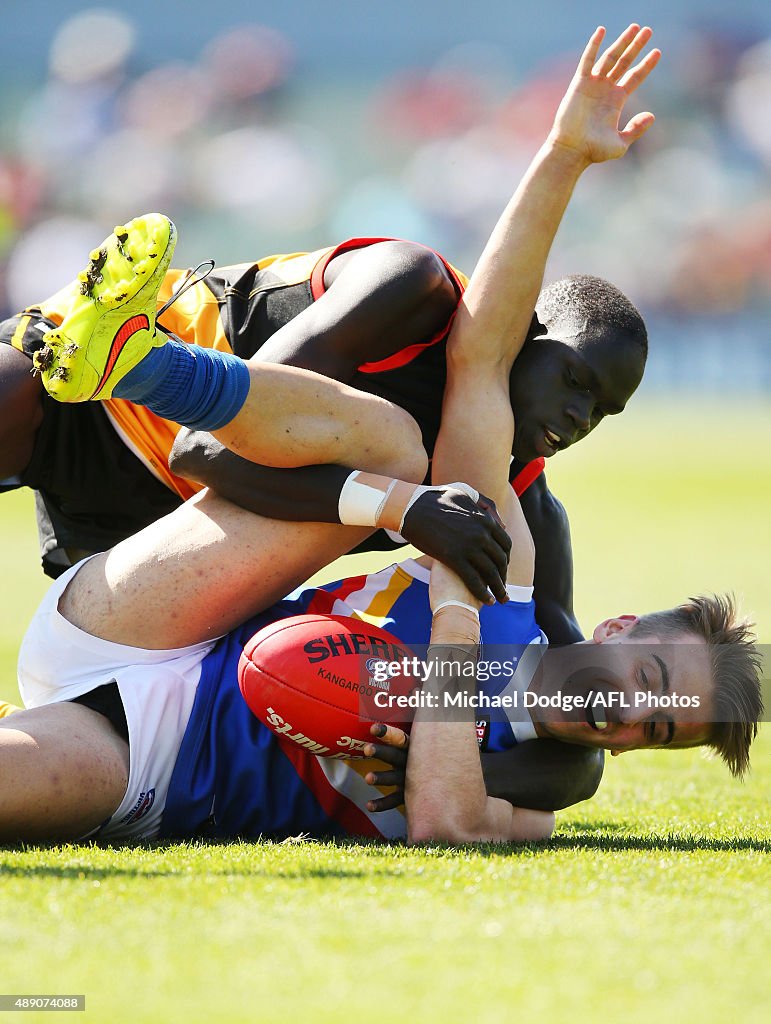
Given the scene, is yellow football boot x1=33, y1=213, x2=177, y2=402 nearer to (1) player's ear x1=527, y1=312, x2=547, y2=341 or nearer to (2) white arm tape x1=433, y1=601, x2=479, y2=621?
(2) white arm tape x1=433, y1=601, x2=479, y2=621

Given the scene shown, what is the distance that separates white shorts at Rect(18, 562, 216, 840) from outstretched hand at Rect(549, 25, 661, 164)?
1.69m

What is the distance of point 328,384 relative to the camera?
3.36 meters

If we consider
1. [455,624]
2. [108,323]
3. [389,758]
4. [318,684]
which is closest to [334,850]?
[389,758]

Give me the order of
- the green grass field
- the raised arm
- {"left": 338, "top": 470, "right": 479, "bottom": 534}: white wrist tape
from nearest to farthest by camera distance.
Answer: the green grass field, {"left": 338, "top": 470, "right": 479, "bottom": 534}: white wrist tape, the raised arm

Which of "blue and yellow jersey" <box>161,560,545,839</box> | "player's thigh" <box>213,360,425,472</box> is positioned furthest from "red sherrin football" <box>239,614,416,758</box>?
"player's thigh" <box>213,360,425,472</box>

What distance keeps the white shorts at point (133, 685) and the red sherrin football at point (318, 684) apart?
244mm

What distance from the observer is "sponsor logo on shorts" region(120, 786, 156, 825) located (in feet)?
10.3

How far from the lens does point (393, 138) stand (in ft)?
114

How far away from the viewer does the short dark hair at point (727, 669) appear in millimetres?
3465

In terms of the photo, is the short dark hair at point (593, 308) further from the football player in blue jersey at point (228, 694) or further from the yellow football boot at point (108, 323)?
the yellow football boot at point (108, 323)

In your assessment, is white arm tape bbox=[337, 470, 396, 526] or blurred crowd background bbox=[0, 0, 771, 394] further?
blurred crowd background bbox=[0, 0, 771, 394]

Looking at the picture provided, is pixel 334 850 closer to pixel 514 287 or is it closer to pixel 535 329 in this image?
pixel 514 287

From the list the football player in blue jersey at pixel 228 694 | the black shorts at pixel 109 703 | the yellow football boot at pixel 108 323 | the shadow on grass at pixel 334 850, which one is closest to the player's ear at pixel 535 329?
the football player in blue jersey at pixel 228 694

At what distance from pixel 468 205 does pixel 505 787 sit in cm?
2995
